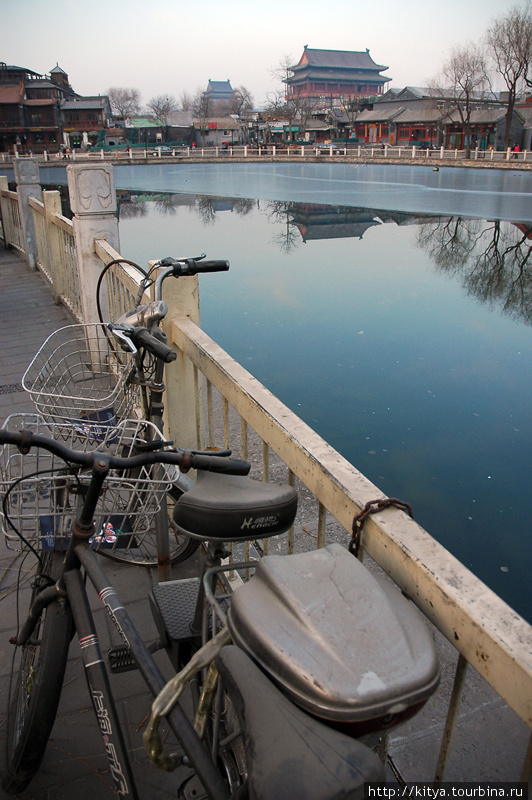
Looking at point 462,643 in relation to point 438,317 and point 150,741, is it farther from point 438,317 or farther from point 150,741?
point 438,317

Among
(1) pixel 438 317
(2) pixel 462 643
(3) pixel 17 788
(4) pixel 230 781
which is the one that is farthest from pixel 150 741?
(1) pixel 438 317

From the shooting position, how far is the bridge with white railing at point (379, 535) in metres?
0.83

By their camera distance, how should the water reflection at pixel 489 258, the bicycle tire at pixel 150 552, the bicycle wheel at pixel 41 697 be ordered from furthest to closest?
the water reflection at pixel 489 258 → the bicycle tire at pixel 150 552 → the bicycle wheel at pixel 41 697

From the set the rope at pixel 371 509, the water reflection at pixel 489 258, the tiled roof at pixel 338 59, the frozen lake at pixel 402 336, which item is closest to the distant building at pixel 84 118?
the tiled roof at pixel 338 59

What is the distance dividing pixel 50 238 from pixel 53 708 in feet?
20.4

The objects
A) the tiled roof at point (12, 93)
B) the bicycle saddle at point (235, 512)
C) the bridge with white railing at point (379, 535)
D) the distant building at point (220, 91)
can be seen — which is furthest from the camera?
the distant building at point (220, 91)

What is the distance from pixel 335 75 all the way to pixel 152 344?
10773cm

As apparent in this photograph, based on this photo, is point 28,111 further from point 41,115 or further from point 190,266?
point 190,266

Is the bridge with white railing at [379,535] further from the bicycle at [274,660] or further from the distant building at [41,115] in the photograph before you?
the distant building at [41,115]

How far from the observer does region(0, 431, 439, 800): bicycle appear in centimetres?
73

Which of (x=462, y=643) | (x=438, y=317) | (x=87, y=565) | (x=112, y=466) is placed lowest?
(x=438, y=317)

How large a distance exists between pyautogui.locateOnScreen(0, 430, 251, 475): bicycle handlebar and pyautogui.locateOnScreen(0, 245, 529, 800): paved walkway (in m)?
0.77

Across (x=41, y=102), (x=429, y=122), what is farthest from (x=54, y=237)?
(x=41, y=102)

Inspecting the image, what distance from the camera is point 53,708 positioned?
5.03 feet
